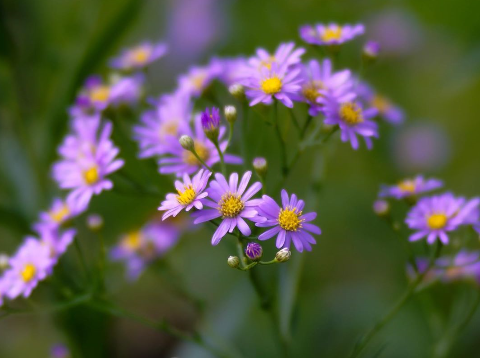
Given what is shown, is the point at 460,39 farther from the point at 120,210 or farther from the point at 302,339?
the point at 120,210

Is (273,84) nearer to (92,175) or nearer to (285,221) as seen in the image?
(285,221)

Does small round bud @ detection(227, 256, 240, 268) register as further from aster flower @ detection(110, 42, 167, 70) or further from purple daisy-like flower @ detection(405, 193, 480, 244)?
aster flower @ detection(110, 42, 167, 70)

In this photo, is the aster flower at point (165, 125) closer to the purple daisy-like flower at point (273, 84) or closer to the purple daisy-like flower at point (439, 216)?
the purple daisy-like flower at point (273, 84)

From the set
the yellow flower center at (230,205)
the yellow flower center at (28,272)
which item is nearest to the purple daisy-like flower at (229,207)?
the yellow flower center at (230,205)

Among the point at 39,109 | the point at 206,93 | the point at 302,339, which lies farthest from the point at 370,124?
the point at 39,109

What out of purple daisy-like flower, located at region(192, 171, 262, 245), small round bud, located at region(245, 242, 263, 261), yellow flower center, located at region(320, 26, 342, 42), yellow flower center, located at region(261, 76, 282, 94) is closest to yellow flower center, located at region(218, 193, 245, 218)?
purple daisy-like flower, located at region(192, 171, 262, 245)
